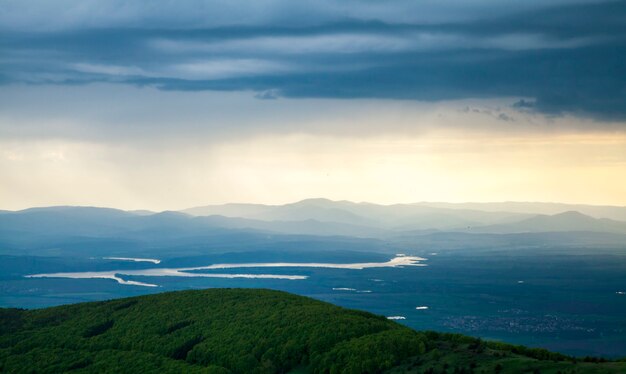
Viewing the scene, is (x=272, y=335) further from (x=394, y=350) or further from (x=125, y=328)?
(x=125, y=328)

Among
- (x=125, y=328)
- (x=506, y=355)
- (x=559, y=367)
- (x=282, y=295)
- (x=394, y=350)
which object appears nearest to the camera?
(x=559, y=367)

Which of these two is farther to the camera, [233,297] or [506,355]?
[233,297]

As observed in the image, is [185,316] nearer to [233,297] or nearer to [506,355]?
[233,297]

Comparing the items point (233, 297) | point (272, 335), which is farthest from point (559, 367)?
point (233, 297)

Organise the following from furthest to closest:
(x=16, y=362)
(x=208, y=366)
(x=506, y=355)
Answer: (x=16, y=362) < (x=208, y=366) < (x=506, y=355)

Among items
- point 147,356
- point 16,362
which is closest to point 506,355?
point 147,356

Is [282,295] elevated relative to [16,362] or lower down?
elevated
